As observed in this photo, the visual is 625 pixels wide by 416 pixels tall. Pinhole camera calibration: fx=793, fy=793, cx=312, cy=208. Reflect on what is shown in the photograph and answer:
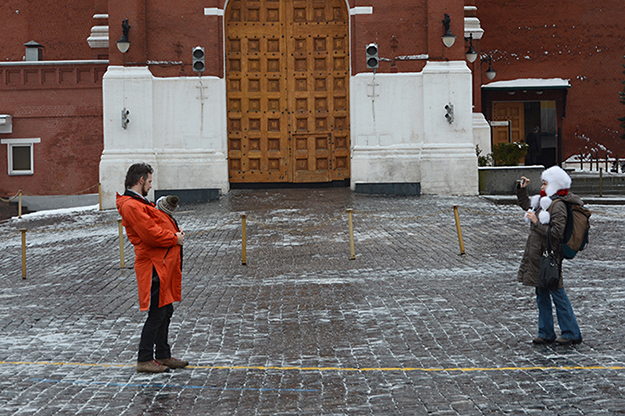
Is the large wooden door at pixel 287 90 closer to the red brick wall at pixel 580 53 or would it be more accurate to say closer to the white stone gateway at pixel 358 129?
the white stone gateway at pixel 358 129

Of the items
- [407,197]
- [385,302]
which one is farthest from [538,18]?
[385,302]

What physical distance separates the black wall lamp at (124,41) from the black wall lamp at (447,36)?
8.21 metres

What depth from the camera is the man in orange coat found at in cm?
644

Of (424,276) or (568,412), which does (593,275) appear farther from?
(568,412)

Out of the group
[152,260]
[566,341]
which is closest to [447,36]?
[566,341]

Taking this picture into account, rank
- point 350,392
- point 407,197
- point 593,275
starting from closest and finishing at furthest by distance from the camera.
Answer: point 350,392 → point 593,275 → point 407,197

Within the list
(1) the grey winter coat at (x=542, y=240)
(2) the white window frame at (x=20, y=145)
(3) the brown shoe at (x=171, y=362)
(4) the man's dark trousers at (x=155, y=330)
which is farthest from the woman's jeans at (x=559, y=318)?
(2) the white window frame at (x=20, y=145)

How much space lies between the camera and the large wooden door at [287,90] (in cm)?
2202

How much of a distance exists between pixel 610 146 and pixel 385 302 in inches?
1132

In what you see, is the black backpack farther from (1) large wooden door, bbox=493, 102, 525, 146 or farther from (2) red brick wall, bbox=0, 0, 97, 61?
(2) red brick wall, bbox=0, 0, 97, 61

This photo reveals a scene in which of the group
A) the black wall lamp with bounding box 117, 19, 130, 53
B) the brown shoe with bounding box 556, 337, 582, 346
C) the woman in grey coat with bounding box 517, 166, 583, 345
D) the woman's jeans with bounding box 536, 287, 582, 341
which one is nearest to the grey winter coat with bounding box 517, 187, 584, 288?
the woman in grey coat with bounding box 517, 166, 583, 345

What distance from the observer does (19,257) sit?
14.2 metres

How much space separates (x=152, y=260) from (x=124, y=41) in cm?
1506

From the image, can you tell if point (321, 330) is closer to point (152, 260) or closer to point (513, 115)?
point (152, 260)
